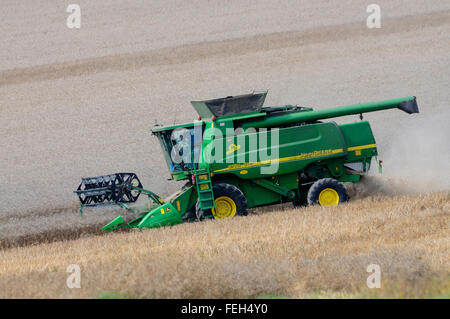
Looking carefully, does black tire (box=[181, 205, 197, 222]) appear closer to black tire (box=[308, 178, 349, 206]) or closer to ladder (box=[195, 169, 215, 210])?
ladder (box=[195, 169, 215, 210])

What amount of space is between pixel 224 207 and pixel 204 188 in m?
0.60

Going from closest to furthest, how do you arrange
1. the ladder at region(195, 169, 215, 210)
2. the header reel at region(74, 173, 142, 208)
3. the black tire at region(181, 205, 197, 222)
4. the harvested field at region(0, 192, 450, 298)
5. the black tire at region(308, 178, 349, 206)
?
the harvested field at region(0, 192, 450, 298) → the ladder at region(195, 169, 215, 210) → the header reel at region(74, 173, 142, 208) → the black tire at region(308, 178, 349, 206) → the black tire at region(181, 205, 197, 222)

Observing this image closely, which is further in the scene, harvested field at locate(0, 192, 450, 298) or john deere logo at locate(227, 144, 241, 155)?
john deere logo at locate(227, 144, 241, 155)

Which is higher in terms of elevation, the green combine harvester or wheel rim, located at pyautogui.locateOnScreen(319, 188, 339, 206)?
Result: the green combine harvester

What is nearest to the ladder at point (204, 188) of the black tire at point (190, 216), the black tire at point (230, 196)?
the black tire at point (230, 196)

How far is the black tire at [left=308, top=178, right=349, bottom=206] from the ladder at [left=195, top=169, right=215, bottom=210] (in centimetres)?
200

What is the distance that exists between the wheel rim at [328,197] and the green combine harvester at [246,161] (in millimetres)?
20

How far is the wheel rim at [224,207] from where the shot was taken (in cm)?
1360

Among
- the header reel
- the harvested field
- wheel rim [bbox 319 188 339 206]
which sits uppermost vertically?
the header reel

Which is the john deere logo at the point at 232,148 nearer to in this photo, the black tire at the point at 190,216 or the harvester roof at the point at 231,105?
the harvester roof at the point at 231,105

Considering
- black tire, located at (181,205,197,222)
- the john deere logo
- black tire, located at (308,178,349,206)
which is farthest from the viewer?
black tire, located at (181,205,197,222)

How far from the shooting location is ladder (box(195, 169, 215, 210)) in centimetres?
1335

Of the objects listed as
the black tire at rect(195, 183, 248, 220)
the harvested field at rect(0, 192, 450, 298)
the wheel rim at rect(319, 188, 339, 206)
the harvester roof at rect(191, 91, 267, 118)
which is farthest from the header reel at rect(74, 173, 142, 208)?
the wheel rim at rect(319, 188, 339, 206)

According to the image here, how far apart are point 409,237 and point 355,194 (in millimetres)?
4790
